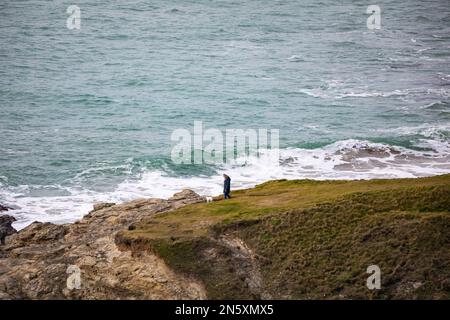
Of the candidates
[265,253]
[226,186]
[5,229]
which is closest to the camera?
[265,253]

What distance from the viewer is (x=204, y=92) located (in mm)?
93000

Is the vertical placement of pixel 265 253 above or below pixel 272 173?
above

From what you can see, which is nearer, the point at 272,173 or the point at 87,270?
the point at 87,270

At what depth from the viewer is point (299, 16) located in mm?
133500

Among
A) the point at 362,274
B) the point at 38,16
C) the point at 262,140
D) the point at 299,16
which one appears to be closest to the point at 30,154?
the point at 262,140

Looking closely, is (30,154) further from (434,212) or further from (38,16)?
(38,16)

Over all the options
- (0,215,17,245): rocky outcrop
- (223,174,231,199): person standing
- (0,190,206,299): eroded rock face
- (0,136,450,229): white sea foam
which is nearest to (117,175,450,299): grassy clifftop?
(0,190,206,299): eroded rock face

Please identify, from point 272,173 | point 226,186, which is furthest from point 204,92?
point 226,186

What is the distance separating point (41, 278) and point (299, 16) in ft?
344

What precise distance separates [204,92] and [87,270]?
5858 centimetres

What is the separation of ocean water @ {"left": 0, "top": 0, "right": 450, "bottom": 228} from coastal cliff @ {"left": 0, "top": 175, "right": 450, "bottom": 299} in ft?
56.3

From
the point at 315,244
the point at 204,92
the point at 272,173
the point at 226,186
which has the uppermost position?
the point at 226,186

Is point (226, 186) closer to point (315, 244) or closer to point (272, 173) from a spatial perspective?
point (315, 244)

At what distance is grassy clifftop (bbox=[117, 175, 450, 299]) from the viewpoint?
112 feet
